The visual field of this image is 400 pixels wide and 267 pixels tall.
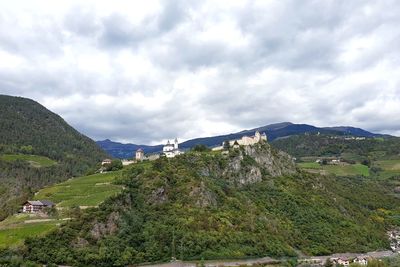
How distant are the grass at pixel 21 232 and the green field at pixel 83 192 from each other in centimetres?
1012

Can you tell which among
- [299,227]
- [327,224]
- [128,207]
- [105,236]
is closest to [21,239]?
[105,236]

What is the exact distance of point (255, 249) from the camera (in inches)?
3708

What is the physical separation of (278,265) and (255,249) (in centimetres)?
595

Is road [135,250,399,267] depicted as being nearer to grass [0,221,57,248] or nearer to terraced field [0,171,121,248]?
grass [0,221,57,248]

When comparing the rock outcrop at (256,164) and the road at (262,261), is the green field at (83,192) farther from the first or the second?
the rock outcrop at (256,164)

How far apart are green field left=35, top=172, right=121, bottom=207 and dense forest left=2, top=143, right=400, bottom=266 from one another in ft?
12.5

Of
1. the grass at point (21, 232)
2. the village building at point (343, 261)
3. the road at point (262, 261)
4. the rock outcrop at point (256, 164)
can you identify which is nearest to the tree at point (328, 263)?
the road at point (262, 261)

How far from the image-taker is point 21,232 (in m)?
79.3

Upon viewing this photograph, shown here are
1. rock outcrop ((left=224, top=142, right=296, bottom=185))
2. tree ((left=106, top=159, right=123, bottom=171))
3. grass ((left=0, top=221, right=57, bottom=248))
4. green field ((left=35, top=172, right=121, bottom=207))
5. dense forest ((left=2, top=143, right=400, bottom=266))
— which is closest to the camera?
grass ((left=0, top=221, right=57, bottom=248))

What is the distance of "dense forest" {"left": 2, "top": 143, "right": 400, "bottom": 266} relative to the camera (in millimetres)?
80188

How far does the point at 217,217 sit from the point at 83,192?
30754 mm

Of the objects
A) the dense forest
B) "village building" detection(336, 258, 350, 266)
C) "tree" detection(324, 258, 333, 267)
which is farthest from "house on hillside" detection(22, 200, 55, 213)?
"village building" detection(336, 258, 350, 266)

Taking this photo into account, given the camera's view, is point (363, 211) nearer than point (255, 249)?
No

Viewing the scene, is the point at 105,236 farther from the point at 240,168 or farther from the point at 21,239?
the point at 240,168
